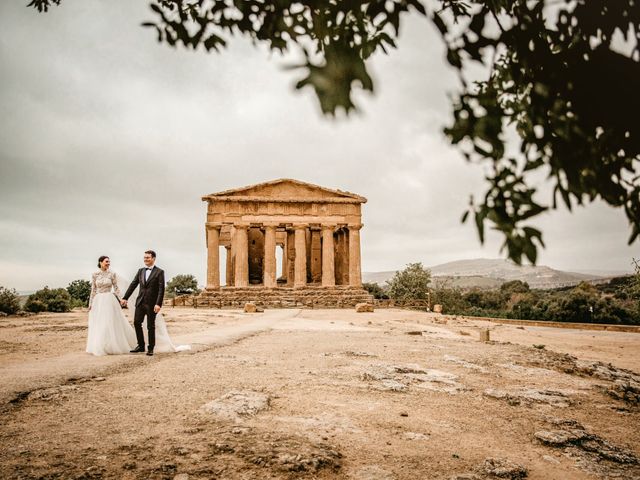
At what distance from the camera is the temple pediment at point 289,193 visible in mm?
35188

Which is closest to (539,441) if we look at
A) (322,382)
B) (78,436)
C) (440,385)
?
(440,385)

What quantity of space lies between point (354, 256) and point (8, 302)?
80.3 feet

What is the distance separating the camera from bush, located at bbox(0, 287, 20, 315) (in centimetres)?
1760

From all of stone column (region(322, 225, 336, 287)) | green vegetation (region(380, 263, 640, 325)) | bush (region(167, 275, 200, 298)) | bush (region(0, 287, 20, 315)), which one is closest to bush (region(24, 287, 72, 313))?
bush (region(0, 287, 20, 315))

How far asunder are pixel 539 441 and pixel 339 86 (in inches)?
144

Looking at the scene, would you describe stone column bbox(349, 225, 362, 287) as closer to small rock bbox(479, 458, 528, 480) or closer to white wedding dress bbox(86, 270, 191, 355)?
white wedding dress bbox(86, 270, 191, 355)

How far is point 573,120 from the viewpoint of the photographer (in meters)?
1.96

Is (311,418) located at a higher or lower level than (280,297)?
higher

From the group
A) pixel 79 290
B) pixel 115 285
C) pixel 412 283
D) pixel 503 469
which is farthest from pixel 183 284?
pixel 503 469

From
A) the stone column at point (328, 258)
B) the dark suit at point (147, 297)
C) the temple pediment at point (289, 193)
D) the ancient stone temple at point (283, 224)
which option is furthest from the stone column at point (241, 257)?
the dark suit at point (147, 297)

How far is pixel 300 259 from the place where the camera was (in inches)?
1378

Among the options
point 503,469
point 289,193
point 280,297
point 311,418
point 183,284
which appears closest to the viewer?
point 503,469

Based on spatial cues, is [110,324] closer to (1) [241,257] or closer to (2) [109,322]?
(2) [109,322]

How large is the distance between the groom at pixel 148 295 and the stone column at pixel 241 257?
25.9m
